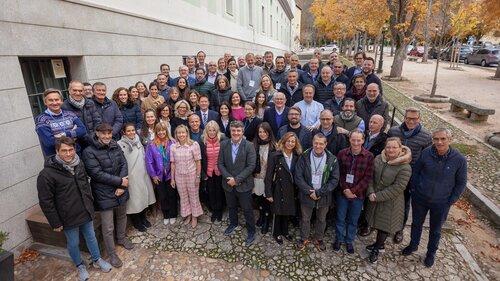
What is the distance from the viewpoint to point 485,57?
25.4 meters

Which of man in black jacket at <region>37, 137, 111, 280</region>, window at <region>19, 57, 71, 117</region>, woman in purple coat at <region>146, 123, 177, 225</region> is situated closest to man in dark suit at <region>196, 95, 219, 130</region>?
woman in purple coat at <region>146, 123, 177, 225</region>

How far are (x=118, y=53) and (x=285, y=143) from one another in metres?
4.90

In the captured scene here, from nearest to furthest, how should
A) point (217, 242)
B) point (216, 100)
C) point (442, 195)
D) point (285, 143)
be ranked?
1. point (442, 195)
2. point (285, 143)
3. point (217, 242)
4. point (216, 100)

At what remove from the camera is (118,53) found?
6441 mm

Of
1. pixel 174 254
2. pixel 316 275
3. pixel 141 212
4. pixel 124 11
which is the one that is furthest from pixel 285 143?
pixel 124 11

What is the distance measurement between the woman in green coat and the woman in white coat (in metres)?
3.59

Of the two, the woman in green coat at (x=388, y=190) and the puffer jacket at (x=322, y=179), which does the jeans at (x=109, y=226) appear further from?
the woman in green coat at (x=388, y=190)

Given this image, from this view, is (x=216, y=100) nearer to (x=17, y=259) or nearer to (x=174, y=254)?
(x=174, y=254)

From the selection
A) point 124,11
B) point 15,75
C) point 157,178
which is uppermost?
point 124,11

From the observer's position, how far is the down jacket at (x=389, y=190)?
366 cm

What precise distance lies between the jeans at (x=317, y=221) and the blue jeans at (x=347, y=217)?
0.70 ft

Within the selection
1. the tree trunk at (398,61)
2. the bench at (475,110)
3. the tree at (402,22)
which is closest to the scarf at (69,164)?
the bench at (475,110)

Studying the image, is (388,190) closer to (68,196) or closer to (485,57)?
(68,196)

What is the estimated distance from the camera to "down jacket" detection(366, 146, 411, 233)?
12.0 feet
